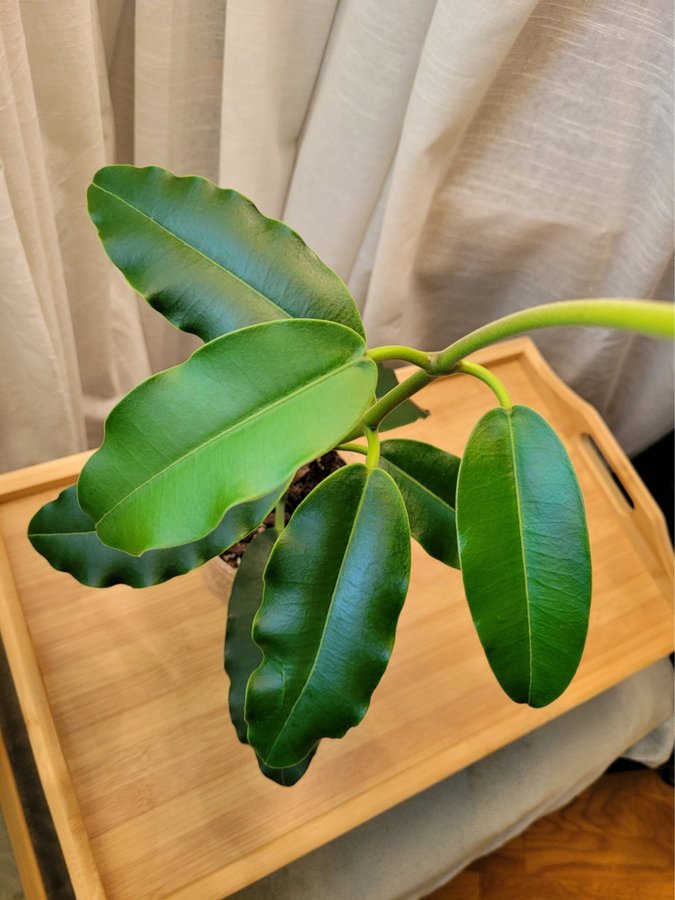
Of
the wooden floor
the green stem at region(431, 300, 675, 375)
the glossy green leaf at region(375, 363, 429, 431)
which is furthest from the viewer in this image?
the wooden floor

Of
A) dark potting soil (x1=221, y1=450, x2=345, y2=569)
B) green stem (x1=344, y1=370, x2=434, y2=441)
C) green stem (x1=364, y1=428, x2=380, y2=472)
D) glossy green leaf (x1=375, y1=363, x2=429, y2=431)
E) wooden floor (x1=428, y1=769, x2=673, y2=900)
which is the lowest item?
wooden floor (x1=428, y1=769, x2=673, y2=900)

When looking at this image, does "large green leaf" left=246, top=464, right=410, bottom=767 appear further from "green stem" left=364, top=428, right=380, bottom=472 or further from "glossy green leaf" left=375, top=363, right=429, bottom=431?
"glossy green leaf" left=375, top=363, right=429, bottom=431

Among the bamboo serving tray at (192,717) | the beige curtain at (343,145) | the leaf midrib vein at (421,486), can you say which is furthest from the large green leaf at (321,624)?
the beige curtain at (343,145)

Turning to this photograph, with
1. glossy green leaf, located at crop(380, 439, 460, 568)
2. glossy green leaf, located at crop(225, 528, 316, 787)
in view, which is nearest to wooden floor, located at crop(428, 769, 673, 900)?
glossy green leaf, located at crop(225, 528, 316, 787)

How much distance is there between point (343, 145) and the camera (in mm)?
913

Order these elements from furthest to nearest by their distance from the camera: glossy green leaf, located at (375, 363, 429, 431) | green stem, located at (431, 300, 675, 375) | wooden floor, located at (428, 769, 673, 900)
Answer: wooden floor, located at (428, 769, 673, 900), glossy green leaf, located at (375, 363, 429, 431), green stem, located at (431, 300, 675, 375)

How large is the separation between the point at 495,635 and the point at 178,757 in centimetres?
36

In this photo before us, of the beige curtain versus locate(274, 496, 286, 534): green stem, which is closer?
locate(274, 496, 286, 534): green stem

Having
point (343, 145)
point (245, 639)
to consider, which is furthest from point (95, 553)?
point (343, 145)

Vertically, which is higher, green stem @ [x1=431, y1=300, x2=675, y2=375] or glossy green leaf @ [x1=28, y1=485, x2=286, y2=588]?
green stem @ [x1=431, y1=300, x2=675, y2=375]

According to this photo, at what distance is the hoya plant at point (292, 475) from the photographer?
463 mm

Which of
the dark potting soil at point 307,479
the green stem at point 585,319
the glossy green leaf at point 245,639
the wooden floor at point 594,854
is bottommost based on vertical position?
the wooden floor at point 594,854

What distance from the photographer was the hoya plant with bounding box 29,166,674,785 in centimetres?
46

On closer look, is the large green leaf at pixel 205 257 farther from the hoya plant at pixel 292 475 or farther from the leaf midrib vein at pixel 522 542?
the leaf midrib vein at pixel 522 542
